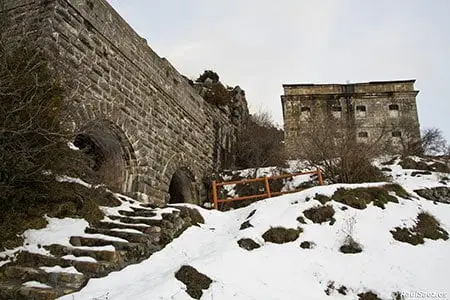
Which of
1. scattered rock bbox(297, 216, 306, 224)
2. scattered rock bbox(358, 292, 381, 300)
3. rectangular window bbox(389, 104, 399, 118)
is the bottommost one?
scattered rock bbox(358, 292, 381, 300)

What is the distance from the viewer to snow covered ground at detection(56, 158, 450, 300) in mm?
4746

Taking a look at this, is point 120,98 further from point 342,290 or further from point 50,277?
point 342,290

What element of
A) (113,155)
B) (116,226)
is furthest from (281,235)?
(113,155)

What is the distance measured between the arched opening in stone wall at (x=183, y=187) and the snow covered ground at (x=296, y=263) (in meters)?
5.38

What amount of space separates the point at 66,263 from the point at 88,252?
38 centimetres

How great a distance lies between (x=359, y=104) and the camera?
89.6ft

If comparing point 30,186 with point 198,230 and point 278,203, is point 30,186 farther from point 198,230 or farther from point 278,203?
point 278,203

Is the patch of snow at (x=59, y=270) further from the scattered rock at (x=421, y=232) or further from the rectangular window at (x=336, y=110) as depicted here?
the rectangular window at (x=336, y=110)

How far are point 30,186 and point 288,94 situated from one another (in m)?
22.7

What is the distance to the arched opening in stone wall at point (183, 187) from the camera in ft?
43.6

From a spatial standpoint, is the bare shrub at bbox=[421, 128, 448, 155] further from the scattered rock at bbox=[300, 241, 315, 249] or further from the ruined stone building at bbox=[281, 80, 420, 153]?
the scattered rock at bbox=[300, 241, 315, 249]

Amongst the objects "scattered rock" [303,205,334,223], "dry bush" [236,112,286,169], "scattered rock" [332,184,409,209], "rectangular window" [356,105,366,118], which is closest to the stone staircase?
"scattered rock" [303,205,334,223]

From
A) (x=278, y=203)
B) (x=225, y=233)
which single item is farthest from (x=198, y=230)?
(x=278, y=203)

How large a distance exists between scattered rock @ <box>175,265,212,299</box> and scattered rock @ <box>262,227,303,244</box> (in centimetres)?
190
